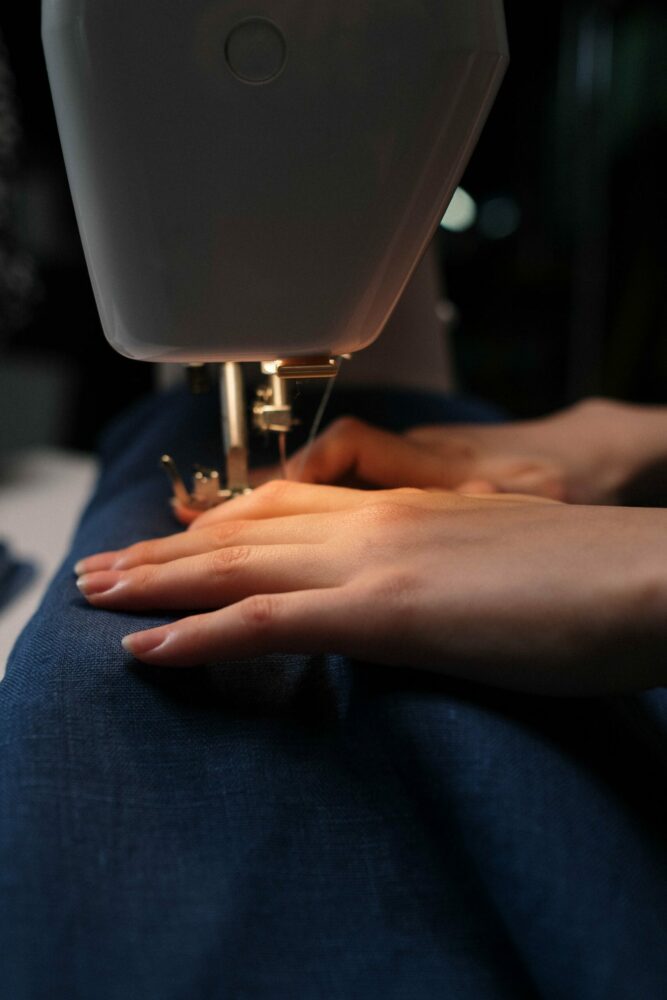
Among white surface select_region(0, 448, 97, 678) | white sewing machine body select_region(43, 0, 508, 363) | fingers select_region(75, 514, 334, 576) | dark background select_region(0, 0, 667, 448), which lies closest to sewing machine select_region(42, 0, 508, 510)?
white sewing machine body select_region(43, 0, 508, 363)

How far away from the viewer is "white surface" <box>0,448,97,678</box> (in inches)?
28.6

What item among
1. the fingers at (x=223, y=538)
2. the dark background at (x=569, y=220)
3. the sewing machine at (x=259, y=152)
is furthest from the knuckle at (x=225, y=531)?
the dark background at (x=569, y=220)

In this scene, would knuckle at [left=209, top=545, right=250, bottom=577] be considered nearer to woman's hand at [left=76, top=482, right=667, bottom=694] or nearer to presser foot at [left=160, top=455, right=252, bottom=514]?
woman's hand at [left=76, top=482, right=667, bottom=694]

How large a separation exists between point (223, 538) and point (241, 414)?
96mm

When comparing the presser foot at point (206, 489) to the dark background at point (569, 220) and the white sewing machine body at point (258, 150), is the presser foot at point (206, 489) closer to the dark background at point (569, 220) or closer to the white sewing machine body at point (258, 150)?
the white sewing machine body at point (258, 150)

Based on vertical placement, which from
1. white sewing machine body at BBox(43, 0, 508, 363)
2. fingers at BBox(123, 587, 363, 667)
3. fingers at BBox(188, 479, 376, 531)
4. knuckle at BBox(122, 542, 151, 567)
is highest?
white sewing machine body at BBox(43, 0, 508, 363)

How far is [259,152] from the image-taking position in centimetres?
45

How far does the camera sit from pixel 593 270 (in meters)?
2.84

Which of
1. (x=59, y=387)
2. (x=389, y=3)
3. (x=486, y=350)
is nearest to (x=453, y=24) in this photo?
(x=389, y=3)

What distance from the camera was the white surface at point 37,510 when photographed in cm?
73

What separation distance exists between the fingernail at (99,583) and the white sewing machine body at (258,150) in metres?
0.14

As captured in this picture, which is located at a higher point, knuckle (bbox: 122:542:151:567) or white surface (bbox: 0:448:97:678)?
knuckle (bbox: 122:542:151:567)

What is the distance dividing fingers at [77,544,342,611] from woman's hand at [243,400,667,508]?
0.46 ft

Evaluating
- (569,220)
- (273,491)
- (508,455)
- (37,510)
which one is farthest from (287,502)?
(569,220)
